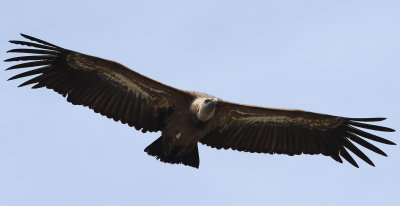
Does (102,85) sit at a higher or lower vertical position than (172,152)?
higher

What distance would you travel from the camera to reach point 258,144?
693 inches

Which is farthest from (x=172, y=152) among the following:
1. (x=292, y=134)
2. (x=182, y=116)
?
(x=292, y=134)

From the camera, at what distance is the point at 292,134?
17.6 m

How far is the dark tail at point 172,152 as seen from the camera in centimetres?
1669

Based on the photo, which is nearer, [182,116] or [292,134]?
[182,116]

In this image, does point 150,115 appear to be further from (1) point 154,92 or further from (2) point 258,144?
(2) point 258,144

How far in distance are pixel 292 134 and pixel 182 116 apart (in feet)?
7.47

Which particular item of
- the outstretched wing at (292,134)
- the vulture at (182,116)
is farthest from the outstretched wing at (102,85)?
the outstretched wing at (292,134)

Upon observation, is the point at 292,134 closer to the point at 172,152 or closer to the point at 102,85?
the point at 172,152

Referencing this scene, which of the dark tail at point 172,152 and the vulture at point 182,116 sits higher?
the vulture at point 182,116

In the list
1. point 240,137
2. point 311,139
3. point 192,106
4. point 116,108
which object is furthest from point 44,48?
point 311,139

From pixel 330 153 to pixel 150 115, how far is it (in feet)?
11.0

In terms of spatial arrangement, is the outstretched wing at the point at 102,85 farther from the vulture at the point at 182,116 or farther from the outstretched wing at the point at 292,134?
the outstretched wing at the point at 292,134

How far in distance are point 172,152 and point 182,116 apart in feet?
2.33
